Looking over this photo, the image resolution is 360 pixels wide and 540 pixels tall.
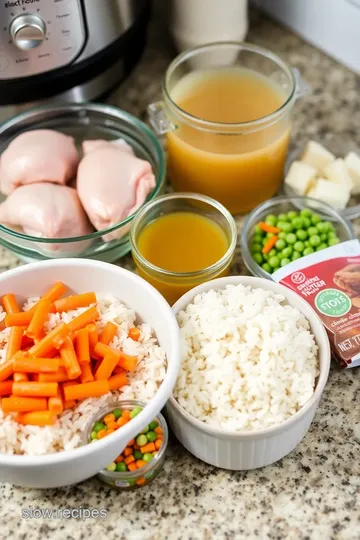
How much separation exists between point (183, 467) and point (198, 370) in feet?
0.47

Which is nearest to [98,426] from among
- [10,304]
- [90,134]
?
[10,304]

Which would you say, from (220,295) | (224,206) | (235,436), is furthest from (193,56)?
(235,436)

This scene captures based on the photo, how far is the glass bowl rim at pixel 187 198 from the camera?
1032 mm

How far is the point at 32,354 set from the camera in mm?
906

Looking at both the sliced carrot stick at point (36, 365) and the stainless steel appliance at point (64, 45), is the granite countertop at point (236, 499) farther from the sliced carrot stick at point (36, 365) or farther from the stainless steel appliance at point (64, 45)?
the stainless steel appliance at point (64, 45)

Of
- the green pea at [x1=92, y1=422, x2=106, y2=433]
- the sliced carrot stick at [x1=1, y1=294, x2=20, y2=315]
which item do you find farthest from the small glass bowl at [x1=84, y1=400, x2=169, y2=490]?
the sliced carrot stick at [x1=1, y1=294, x2=20, y2=315]

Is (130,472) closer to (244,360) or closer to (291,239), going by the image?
(244,360)

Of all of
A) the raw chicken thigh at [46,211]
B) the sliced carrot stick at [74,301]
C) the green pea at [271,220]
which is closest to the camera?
the sliced carrot stick at [74,301]

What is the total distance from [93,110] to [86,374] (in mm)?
627

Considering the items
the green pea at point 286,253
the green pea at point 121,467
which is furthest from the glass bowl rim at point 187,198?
the green pea at point 121,467

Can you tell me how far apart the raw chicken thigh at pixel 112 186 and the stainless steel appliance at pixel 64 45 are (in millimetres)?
185

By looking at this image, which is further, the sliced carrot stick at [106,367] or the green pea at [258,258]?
the green pea at [258,258]

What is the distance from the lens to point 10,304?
3.21 feet

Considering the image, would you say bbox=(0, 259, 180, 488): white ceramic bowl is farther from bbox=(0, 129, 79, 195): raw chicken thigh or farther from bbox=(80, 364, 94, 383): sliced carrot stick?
bbox=(0, 129, 79, 195): raw chicken thigh
